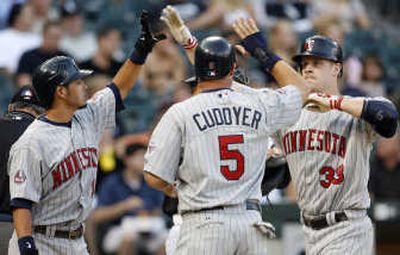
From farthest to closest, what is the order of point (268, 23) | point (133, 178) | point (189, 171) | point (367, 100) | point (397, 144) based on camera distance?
point (268, 23)
point (397, 144)
point (133, 178)
point (367, 100)
point (189, 171)

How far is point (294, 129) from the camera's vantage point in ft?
20.9

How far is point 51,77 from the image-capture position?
5.86 meters

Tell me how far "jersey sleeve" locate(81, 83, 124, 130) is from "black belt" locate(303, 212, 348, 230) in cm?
131

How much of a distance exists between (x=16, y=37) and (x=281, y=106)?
6238mm

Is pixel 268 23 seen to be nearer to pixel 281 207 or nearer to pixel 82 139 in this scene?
pixel 281 207

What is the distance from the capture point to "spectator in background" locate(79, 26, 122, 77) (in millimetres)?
11461

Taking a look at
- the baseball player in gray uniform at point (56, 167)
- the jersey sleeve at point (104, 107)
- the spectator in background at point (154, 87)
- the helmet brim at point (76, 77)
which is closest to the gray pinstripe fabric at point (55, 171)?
the baseball player in gray uniform at point (56, 167)

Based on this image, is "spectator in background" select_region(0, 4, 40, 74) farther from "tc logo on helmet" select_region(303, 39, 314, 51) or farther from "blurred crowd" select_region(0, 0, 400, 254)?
"tc logo on helmet" select_region(303, 39, 314, 51)

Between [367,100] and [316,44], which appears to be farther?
[316,44]

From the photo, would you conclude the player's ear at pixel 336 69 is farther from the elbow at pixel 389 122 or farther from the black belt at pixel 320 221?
the black belt at pixel 320 221

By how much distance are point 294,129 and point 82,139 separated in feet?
4.33

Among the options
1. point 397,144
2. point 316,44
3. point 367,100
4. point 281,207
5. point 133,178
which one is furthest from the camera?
point 397,144

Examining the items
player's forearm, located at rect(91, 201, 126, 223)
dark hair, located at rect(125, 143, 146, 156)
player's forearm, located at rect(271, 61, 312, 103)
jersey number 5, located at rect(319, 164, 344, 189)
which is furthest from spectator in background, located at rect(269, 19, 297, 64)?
player's forearm, located at rect(271, 61, 312, 103)

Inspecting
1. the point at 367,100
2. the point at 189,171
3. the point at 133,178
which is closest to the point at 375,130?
the point at 367,100
